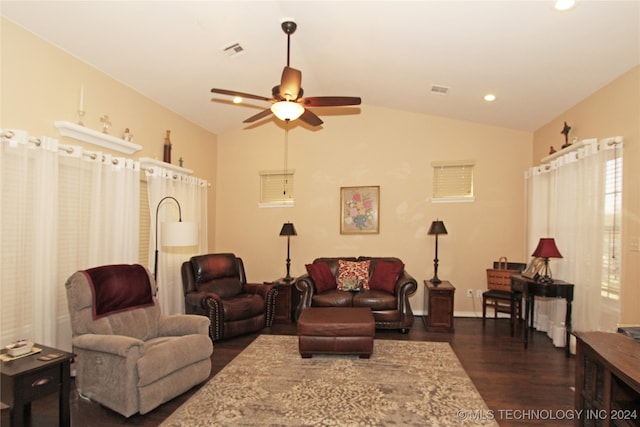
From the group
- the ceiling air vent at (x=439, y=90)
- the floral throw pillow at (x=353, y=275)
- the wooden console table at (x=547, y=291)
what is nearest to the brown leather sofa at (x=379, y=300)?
the floral throw pillow at (x=353, y=275)

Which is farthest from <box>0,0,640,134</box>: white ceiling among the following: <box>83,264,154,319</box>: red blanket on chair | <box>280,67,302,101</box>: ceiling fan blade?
<box>83,264,154,319</box>: red blanket on chair

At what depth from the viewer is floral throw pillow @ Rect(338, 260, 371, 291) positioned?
4.92 meters

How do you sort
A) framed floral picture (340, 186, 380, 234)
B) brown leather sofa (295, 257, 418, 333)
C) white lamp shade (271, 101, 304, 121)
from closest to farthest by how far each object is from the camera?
1. white lamp shade (271, 101, 304, 121)
2. brown leather sofa (295, 257, 418, 333)
3. framed floral picture (340, 186, 380, 234)

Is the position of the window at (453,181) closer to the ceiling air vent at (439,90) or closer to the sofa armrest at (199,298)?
the ceiling air vent at (439,90)

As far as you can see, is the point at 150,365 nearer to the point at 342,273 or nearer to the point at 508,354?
the point at 342,273

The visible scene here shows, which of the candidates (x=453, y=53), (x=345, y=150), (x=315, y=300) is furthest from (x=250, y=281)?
(x=453, y=53)

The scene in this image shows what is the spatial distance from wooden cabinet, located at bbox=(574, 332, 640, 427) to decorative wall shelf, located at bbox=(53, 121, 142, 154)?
14.5 feet

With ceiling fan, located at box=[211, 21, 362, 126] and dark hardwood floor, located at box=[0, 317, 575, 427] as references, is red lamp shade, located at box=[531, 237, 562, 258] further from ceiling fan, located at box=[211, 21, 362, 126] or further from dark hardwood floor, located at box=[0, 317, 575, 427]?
ceiling fan, located at box=[211, 21, 362, 126]

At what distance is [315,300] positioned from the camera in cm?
461

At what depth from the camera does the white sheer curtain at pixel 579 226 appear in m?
3.43

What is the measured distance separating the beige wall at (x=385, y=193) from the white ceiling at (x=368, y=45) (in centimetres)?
86

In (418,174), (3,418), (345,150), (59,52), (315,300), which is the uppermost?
(59,52)

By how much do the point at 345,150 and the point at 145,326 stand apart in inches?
156

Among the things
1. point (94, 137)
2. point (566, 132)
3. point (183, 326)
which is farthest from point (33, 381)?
point (566, 132)
